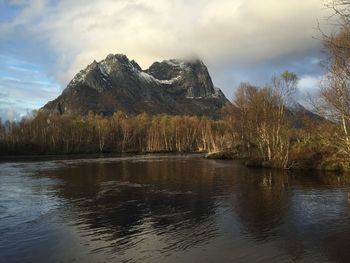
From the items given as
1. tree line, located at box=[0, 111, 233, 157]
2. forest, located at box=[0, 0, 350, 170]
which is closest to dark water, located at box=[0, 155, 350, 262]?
forest, located at box=[0, 0, 350, 170]

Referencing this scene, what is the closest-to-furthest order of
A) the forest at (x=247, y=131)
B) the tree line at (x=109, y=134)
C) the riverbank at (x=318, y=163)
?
the forest at (x=247, y=131) → the riverbank at (x=318, y=163) → the tree line at (x=109, y=134)

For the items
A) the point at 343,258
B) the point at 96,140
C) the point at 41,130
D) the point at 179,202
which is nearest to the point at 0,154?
the point at 41,130

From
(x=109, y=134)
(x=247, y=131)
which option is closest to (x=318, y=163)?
(x=247, y=131)

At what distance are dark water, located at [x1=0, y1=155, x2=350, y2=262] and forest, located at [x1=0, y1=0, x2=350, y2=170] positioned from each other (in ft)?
15.9

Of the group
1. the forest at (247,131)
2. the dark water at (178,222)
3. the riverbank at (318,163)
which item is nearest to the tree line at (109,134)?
the forest at (247,131)

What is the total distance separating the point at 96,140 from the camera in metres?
159

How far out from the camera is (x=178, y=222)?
24.5 meters

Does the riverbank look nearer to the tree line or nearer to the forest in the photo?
the forest

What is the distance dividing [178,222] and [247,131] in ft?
196

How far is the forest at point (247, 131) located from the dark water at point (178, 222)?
4.84 meters

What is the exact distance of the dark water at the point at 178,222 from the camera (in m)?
18.2

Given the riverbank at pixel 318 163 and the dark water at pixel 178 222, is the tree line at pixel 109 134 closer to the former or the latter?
the riverbank at pixel 318 163

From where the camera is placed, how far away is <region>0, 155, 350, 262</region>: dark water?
1822cm

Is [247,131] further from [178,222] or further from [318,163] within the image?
[178,222]
